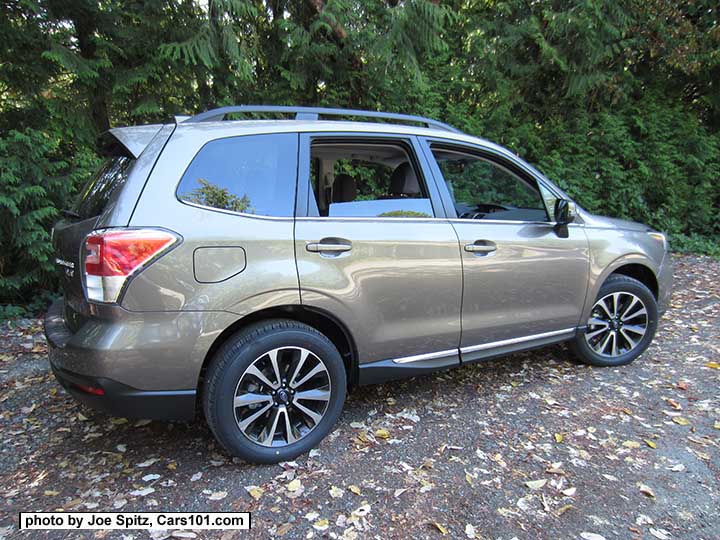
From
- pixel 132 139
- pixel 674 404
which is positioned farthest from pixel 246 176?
pixel 674 404

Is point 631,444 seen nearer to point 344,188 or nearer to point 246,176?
point 344,188

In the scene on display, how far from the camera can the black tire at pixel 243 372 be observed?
237cm

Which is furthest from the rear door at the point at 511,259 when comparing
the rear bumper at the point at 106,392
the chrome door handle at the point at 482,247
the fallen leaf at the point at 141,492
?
the fallen leaf at the point at 141,492

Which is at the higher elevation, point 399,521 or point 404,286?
point 404,286

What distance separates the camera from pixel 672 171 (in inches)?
338

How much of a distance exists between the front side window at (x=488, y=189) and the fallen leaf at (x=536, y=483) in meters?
1.67

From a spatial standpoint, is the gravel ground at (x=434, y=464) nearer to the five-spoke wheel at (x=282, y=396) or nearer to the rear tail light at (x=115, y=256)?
the five-spoke wheel at (x=282, y=396)

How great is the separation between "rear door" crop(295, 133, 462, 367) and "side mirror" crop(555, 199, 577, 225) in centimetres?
90

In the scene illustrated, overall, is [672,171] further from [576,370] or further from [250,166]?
[250,166]

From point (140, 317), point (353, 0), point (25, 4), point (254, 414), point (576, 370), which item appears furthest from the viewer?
point (353, 0)

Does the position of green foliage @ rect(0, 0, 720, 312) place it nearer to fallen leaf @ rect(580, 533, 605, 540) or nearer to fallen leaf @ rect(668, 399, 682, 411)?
fallen leaf @ rect(580, 533, 605, 540)

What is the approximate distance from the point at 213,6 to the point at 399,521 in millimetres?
5521

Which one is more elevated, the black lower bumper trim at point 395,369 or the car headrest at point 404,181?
the car headrest at point 404,181

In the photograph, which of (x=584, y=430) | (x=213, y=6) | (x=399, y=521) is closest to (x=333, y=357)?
(x=399, y=521)
